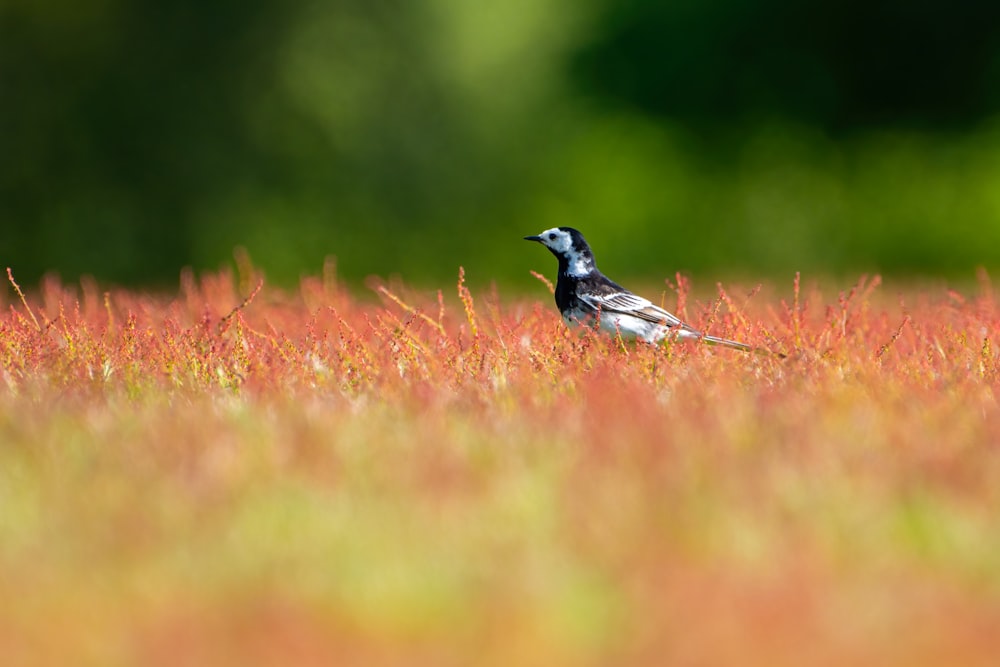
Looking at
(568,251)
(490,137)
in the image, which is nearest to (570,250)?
(568,251)

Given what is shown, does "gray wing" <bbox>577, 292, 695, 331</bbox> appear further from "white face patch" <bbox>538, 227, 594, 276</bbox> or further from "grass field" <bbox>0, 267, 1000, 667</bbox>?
"grass field" <bbox>0, 267, 1000, 667</bbox>

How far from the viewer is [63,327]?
320 inches

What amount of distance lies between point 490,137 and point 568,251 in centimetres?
1608

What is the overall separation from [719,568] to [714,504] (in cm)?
52

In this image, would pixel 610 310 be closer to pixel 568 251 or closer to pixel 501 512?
pixel 568 251

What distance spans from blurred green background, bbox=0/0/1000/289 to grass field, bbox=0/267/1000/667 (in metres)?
16.1

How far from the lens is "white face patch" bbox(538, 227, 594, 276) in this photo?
882cm

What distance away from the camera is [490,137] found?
81.2 feet

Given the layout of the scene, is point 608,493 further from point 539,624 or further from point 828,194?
point 828,194

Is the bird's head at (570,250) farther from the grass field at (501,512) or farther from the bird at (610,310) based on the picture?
the grass field at (501,512)

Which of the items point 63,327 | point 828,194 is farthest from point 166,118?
point 63,327

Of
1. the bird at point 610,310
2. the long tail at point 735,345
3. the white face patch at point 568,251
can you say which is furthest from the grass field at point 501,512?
the white face patch at point 568,251

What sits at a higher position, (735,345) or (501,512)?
(735,345)

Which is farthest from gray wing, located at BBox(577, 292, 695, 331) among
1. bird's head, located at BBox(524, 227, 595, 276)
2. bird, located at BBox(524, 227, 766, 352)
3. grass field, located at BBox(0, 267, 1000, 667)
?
grass field, located at BBox(0, 267, 1000, 667)
